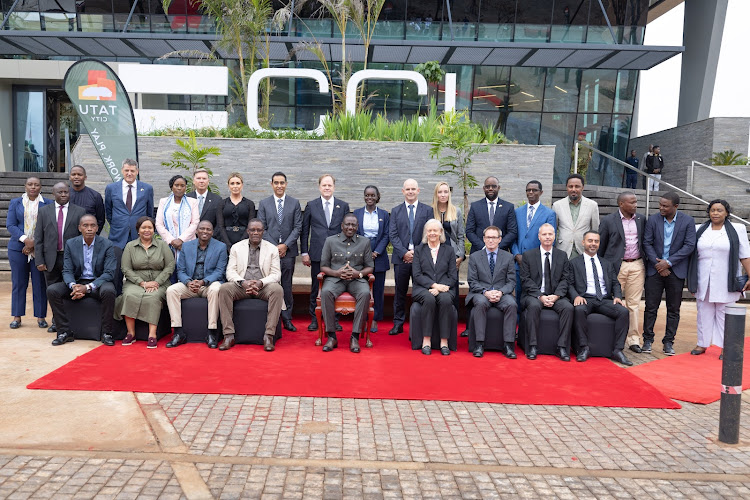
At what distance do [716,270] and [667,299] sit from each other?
0.61 m

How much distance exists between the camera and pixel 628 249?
7.29m

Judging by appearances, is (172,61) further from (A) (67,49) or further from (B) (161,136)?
(B) (161,136)

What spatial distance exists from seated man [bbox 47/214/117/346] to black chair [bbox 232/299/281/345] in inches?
42.7

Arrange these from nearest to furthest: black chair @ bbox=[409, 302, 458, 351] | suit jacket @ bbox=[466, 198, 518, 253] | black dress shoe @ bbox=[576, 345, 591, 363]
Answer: black dress shoe @ bbox=[576, 345, 591, 363] < black chair @ bbox=[409, 302, 458, 351] < suit jacket @ bbox=[466, 198, 518, 253]

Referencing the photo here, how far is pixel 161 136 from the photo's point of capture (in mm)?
10758

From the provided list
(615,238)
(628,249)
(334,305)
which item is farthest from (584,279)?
(334,305)

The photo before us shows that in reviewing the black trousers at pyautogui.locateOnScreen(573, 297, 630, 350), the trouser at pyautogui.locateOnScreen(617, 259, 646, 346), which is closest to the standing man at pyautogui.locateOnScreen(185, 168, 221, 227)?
the black trousers at pyautogui.locateOnScreen(573, 297, 630, 350)

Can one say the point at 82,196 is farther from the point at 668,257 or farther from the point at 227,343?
the point at 668,257

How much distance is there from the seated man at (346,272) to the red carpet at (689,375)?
288cm

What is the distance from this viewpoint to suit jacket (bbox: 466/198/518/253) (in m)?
Answer: 7.68

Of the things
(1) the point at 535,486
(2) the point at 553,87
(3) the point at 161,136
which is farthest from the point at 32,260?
(2) the point at 553,87

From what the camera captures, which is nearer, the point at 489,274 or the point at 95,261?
the point at 95,261

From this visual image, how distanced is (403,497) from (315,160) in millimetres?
8100

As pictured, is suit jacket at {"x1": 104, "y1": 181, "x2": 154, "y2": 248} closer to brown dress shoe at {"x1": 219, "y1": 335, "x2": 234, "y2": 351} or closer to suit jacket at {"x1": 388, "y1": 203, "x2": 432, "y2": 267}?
brown dress shoe at {"x1": 219, "y1": 335, "x2": 234, "y2": 351}
